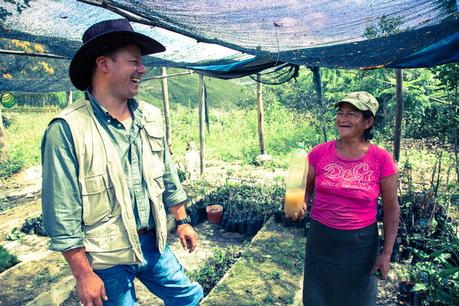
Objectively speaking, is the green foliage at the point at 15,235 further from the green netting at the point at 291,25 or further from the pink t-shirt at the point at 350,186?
the pink t-shirt at the point at 350,186

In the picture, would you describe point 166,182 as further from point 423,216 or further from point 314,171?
point 423,216

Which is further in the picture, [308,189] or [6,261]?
[6,261]

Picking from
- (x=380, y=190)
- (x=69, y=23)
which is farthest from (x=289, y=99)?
(x=380, y=190)

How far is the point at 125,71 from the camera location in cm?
159

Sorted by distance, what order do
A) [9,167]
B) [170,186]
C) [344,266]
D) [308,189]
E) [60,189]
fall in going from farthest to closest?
[9,167] < [308,189] < [344,266] < [170,186] < [60,189]

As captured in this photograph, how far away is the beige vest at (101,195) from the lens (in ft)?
4.89

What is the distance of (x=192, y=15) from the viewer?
8.52 feet

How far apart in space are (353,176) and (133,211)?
132cm

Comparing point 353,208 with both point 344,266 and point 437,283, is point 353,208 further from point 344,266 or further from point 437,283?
point 437,283

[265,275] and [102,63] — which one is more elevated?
[102,63]

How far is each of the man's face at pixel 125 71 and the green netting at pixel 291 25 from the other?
946mm

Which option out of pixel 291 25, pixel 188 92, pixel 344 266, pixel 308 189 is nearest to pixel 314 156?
pixel 308 189

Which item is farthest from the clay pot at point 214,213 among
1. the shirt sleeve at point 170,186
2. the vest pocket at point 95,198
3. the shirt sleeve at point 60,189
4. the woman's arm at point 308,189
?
the shirt sleeve at point 60,189

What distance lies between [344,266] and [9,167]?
9.39 metres
